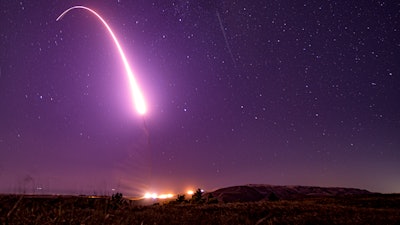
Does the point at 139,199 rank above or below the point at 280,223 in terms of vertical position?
above

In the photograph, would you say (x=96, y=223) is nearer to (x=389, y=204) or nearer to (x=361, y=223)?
(x=361, y=223)

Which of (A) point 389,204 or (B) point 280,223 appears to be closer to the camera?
(B) point 280,223

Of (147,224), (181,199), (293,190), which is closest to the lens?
(147,224)

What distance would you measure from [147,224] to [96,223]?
146 inches

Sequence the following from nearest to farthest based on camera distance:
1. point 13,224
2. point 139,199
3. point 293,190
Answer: point 13,224 → point 139,199 → point 293,190

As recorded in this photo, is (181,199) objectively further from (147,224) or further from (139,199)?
(147,224)

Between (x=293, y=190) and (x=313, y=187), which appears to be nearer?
(x=293, y=190)

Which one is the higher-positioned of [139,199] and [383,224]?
[139,199]

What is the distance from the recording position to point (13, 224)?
5098 mm

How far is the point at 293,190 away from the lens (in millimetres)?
139625

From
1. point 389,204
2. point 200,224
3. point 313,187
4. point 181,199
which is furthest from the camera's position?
point 313,187

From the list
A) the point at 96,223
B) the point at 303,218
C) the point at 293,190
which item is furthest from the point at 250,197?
the point at 96,223

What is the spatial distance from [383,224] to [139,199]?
18.2 m

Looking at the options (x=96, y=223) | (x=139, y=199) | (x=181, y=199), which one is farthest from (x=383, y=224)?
(x=181, y=199)
